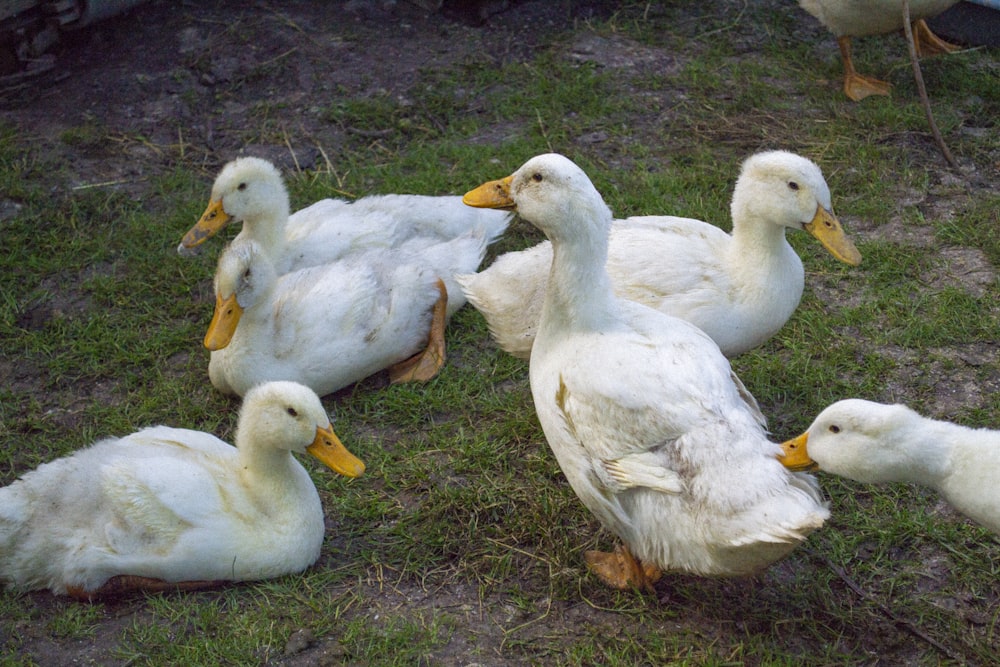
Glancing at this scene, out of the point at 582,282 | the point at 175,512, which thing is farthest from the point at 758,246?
the point at 175,512

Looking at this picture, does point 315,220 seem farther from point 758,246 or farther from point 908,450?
point 908,450

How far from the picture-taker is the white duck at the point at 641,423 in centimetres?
330

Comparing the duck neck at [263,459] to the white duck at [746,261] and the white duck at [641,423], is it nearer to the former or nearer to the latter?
the white duck at [641,423]

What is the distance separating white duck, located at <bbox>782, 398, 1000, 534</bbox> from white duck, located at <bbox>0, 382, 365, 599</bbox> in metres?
1.75

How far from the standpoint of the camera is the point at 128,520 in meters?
3.76

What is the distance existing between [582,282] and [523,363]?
50.5 inches

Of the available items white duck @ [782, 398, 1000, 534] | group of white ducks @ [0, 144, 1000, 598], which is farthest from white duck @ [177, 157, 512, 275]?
white duck @ [782, 398, 1000, 534]

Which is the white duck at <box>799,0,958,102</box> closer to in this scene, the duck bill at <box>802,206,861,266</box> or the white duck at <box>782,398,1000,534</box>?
the duck bill at <box>802,206,861,266</box>

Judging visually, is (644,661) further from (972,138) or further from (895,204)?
(972,138)

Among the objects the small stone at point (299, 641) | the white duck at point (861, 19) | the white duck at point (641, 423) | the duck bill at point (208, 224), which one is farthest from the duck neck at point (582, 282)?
the white duck at point (861, 19)

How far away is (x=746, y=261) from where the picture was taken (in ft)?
14.5

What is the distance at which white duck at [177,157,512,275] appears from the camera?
5.18 m

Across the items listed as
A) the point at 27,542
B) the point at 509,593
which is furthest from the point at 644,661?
the point at 27,542

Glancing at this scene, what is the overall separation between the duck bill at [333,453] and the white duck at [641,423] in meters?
0.75
